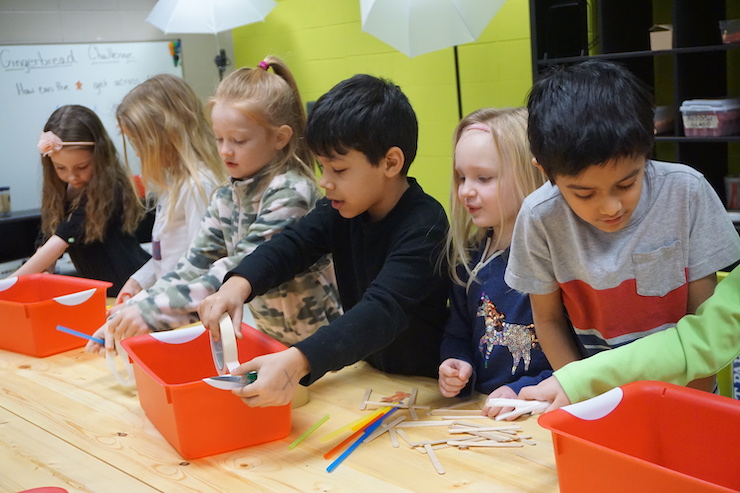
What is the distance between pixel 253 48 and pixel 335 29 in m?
0.77

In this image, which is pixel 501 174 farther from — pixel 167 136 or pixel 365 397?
pixel 167 136

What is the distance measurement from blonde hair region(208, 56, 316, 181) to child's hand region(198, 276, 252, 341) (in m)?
0.39

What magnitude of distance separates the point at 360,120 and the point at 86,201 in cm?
145

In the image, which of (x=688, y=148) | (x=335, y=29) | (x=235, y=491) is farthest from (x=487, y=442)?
(x=335, y=29)

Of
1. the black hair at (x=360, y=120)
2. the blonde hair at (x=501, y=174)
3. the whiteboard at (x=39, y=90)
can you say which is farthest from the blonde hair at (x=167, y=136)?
the whiteboard at (x=39, y=90)

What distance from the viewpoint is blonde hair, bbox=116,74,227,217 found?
2166 millimetres

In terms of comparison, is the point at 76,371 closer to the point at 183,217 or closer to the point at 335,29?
the point at 183,217

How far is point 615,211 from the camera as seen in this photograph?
102 centimetres

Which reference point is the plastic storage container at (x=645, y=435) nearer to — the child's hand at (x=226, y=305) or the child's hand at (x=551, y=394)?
the child's hand at (x=551, y=394)

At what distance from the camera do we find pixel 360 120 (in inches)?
54.2

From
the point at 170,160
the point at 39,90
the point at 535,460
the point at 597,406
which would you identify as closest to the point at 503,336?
the point at 535,460

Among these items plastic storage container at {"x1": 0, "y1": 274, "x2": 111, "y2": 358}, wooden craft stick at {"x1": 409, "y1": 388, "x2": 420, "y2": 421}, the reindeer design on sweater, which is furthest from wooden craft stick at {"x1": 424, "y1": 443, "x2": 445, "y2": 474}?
plastic storage container at {"x1": 0, "y1": 274, "x2": 111, "y2": 358}

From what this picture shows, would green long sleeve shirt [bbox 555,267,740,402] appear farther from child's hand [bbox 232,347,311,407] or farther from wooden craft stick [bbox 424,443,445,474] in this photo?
child's hand [bbox 232,347,311,407]

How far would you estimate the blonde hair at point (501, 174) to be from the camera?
1408 millimetres
